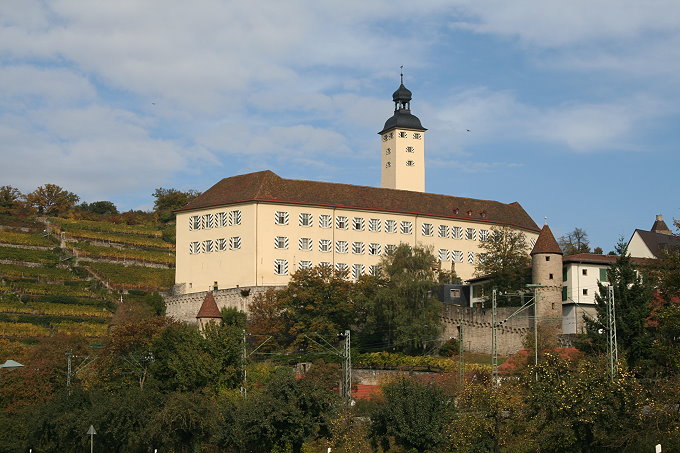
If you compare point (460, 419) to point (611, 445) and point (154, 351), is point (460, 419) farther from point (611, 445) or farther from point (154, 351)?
point (154, 351)

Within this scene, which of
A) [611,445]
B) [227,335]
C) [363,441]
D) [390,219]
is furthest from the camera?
[390,219]

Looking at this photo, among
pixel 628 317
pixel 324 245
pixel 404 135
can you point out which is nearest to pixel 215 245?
pixel 324 245

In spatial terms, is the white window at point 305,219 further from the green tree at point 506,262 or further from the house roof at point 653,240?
the house roof at point 653,240

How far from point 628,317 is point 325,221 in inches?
1492

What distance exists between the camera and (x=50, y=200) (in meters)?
134

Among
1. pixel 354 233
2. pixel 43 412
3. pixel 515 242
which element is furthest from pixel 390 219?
pixel 43 412

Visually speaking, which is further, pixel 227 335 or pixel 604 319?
pixel 227 335

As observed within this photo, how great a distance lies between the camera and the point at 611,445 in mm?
40250

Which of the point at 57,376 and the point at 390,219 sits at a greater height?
the point at 390,219

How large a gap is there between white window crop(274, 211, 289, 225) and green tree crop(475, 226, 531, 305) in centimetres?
1576

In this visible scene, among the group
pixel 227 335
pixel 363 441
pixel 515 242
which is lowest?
pixel 363 441

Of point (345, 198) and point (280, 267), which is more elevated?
point (345, 198)

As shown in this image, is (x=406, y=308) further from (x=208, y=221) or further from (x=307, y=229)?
(x=208, y=221)

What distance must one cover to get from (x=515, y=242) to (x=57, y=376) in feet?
126
